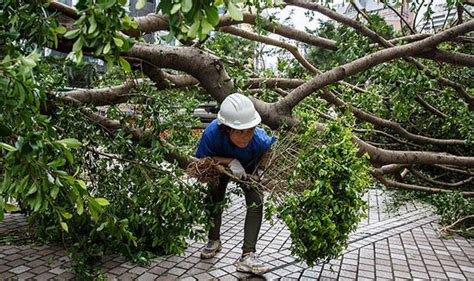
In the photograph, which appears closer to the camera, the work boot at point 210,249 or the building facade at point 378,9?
the work boot at point 210,249

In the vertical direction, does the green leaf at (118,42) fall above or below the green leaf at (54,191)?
above

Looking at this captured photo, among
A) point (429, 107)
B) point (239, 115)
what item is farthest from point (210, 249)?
point (429, 107)

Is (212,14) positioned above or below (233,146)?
above

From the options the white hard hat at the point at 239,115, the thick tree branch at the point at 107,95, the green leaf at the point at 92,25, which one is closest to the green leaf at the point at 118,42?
the green leaf at the point at 92,25

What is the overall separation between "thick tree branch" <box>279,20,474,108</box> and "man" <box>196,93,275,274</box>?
0.69 metres

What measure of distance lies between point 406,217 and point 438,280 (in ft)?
8.12

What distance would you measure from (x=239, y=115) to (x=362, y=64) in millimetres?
1566

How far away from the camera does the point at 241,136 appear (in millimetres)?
3637

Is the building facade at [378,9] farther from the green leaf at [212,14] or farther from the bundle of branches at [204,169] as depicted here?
the green leaf at [212,14]

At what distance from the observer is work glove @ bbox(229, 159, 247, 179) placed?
145 inches

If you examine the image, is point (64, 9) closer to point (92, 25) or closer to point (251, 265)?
point (92, 25)

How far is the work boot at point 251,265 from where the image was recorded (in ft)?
12.5

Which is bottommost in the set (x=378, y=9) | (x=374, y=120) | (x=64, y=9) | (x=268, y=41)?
(x=374, y=120)

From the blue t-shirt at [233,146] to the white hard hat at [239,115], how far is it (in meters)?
0.23
